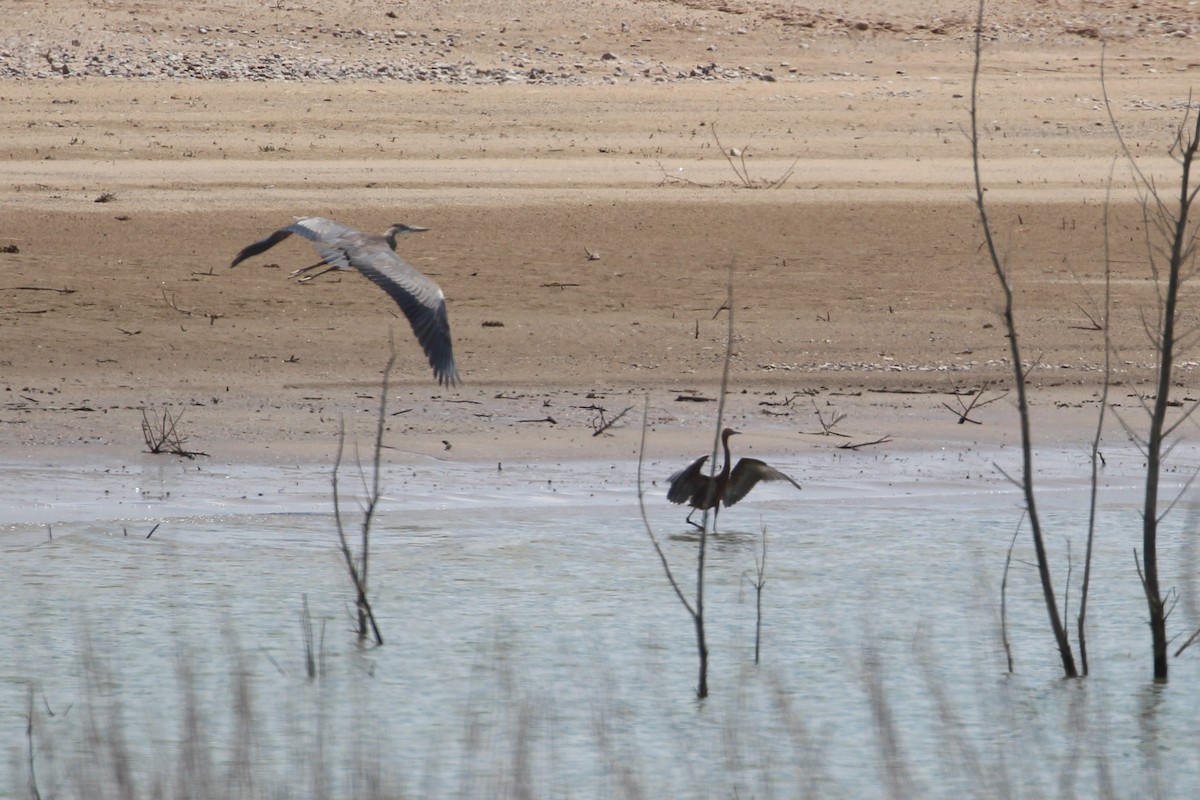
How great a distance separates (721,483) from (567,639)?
1289 millimetres

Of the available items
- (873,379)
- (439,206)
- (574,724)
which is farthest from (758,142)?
(574,724)

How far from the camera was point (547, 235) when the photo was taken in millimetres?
12320

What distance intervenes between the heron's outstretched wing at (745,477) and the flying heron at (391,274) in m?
1.06

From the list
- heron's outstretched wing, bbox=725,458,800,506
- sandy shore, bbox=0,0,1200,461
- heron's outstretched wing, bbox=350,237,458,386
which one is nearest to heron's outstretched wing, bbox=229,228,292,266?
heron's outstretched wing, bbox=350,237,458,386

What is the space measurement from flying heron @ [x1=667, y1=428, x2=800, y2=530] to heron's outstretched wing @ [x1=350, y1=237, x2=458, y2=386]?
867 millimetres

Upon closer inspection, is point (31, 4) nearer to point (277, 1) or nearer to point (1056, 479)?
point (277, 1)

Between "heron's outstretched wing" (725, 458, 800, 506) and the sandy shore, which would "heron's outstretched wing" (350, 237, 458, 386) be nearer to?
the sandy shore

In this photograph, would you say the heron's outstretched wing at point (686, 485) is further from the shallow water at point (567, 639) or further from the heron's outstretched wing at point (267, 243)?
the heron's outstretched wing at point (267, 243)

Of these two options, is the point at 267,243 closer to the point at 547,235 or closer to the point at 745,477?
the point at 745,477

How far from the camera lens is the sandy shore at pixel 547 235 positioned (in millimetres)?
9023

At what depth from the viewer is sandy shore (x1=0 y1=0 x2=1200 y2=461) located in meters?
9.02

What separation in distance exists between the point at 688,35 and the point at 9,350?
1497 cm

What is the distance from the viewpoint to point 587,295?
11086mm

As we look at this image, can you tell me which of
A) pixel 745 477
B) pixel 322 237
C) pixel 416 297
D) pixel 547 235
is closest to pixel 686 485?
pixel 745 477
